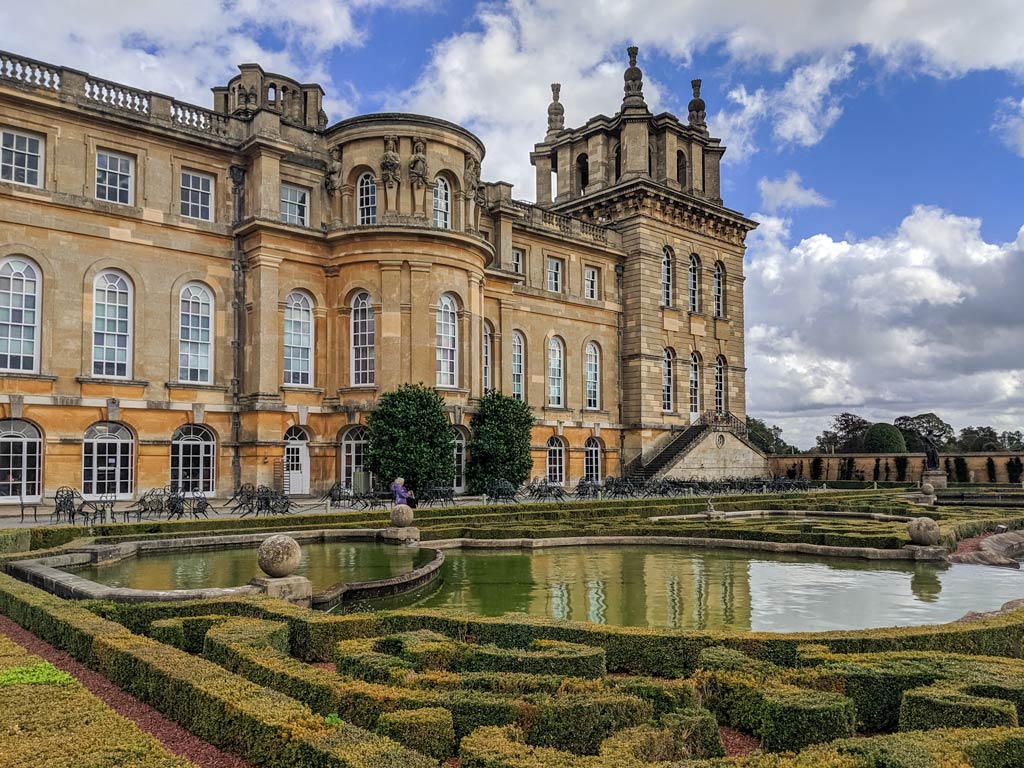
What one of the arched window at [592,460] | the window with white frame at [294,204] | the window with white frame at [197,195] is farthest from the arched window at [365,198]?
the arched window at [592,460]

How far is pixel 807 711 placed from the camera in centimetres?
518

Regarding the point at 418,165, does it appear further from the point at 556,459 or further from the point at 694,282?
the point at 694,282

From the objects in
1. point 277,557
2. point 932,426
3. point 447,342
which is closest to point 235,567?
point 277,557

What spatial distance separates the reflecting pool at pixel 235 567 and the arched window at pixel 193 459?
10.6 m

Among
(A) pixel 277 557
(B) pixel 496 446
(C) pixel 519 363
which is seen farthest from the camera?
(C) pixel 519 363

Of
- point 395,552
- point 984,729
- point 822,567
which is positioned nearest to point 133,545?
point 395,552

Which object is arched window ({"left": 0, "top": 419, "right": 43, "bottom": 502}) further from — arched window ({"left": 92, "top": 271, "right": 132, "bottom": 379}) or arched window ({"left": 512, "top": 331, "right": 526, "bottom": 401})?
arched window ({"left": 512, "top": 331, "right": 526, "bottom": 401})

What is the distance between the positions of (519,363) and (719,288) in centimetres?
1390

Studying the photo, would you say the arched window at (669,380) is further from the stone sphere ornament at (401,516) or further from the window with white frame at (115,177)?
the window with white frame at (115,177)

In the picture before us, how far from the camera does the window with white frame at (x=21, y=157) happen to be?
2269 centimetres

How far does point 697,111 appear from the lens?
146ft

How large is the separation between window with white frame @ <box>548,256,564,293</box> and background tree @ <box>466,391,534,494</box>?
918 centimetres

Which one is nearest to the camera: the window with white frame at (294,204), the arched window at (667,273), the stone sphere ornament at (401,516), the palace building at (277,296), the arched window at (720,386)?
the stone sphere ornament at (401,516)

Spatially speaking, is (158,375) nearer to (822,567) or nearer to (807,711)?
(822,567)
